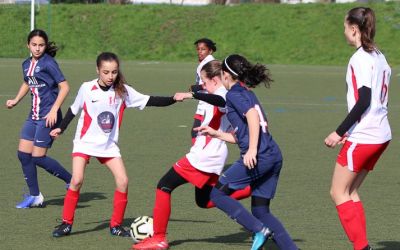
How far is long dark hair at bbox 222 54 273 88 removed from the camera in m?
7.00

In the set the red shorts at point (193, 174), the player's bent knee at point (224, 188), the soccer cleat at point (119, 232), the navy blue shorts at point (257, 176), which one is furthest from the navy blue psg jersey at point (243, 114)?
the soccer cleat at point (119, 232)

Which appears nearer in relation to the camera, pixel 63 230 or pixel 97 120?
pixel 63 230

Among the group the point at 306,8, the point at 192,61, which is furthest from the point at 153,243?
the point at 306,8

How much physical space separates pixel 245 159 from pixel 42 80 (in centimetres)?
324

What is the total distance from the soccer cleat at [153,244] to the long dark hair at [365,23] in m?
2.09

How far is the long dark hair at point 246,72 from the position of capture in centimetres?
700

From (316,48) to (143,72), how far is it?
37.9 feet

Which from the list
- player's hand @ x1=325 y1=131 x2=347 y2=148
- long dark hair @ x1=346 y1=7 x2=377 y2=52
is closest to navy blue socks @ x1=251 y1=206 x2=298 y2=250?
player's hand @ x1=325 y1=131 x2=347 y2=148

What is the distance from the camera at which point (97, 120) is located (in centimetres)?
801

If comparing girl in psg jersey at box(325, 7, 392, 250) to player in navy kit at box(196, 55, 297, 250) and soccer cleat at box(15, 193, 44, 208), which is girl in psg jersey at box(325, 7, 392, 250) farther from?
soccer cleat at box(15, 193, 44, 208)

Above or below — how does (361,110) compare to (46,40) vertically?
below

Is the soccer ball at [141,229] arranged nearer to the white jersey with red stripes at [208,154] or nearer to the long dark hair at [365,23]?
the white jersey with red stripes at [208,154]

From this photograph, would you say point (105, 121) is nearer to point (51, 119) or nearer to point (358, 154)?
point (51, 119)

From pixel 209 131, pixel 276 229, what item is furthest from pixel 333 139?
pixel 209 131
